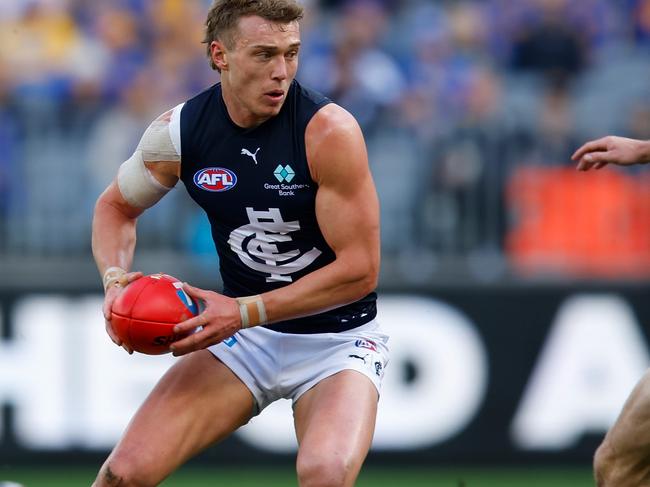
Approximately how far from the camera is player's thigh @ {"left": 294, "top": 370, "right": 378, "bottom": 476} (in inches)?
226

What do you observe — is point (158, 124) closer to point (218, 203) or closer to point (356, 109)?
point (218, 203)

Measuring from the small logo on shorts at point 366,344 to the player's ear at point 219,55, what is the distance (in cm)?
150

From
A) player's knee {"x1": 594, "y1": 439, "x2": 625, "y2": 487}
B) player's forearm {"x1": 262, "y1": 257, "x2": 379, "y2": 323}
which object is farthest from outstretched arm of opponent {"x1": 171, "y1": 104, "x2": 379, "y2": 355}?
player's knee {"x1": 594, "y1": 439, "x2": 625, "y2": 487}

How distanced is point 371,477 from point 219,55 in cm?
517

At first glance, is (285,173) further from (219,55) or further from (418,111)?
(418,111)

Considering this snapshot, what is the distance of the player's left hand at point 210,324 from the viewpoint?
19.0ft

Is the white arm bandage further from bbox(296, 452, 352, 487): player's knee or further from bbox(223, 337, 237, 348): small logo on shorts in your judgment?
bbox(296, 452, 352, 487): player's knee

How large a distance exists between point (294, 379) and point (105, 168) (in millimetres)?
4888

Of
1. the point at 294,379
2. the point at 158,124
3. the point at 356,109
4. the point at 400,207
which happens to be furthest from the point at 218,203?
the point at 356,109

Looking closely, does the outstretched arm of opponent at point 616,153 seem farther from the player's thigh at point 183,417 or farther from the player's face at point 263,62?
the player's thigh at point 183,417

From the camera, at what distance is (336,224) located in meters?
5.98

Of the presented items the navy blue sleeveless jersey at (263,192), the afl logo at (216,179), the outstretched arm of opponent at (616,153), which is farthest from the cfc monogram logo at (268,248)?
the outstretched arm of opponent at (616,153)

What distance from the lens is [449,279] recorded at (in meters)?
10.6

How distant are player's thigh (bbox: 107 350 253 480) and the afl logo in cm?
85
